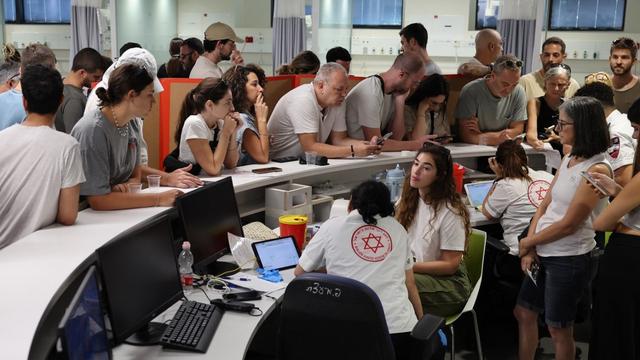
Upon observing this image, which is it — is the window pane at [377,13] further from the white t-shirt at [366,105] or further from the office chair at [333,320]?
the office chair at [333,320]

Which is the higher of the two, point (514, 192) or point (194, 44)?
point (194, 44)

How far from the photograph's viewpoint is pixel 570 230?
3365mm

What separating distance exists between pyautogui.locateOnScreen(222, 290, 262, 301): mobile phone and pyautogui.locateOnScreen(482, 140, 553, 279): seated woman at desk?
6.21 ft

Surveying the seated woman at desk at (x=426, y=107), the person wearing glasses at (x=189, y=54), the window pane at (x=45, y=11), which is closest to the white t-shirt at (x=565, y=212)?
the seated woman at desk at (x=426, y=107)

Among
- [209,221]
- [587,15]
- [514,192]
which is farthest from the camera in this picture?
[587,15]

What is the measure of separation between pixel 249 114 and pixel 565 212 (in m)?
1.92

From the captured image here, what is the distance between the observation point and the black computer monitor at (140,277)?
215cm

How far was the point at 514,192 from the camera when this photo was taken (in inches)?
164

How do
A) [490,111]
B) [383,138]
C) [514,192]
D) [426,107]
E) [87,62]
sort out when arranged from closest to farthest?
[514,192]
[87,62]
[383,138]
[426,107]
[490,111]

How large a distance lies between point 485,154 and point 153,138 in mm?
2375

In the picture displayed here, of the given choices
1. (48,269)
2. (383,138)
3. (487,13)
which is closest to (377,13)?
(487,13)

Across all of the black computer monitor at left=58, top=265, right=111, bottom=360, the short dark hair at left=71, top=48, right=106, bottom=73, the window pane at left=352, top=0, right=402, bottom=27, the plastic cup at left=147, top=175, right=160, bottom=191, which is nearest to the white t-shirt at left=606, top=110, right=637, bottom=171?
the plastic cup at left=147, top=175, right=160, bottom=191

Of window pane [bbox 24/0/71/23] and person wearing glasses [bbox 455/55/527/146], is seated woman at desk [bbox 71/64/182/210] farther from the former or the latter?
window pane [bbox 24/0/71/23]

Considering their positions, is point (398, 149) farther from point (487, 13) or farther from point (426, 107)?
point (487, 13)
